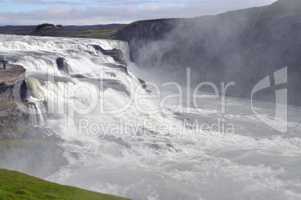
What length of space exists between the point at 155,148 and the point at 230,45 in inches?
1845

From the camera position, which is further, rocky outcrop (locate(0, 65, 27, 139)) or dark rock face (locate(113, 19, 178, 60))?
dark rock face (locate(113, 19, 178, 60))

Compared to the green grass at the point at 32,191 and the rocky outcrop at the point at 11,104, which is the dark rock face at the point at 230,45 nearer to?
the rocky outcrop at the point at 11,104

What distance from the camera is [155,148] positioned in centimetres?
3688

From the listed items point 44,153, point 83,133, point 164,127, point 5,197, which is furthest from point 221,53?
point 5,197

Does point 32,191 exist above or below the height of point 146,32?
below

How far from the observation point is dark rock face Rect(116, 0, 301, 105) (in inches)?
2820

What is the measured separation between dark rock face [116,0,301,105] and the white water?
48.6 feet

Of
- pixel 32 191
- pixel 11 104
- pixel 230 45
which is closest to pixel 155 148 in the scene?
pixel 11 104

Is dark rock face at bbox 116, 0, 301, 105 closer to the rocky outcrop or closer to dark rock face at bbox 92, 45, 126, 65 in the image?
dark rock face at bbox 92, 45, 126, 65

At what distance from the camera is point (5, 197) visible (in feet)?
57.9

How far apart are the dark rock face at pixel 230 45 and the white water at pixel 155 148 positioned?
14804 millimetres

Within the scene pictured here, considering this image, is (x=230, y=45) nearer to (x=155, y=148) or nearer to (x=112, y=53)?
(x=112, y=53)

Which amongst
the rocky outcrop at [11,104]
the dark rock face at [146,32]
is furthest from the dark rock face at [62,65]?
the dark rock face at [146,32]

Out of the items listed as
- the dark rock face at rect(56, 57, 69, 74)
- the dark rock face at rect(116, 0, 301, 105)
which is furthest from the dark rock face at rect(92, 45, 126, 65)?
the dark rock face at rect(56, 57, 69, 74)
